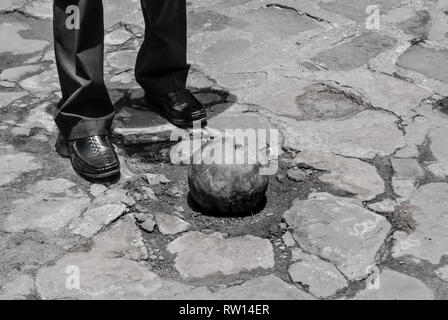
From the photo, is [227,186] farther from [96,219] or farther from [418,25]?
[418,25]

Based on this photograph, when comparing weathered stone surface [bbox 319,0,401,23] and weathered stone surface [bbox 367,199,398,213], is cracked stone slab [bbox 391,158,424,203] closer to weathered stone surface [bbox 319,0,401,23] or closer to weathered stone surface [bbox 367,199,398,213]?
weathered stone surface [bbox 367,199,398,213]

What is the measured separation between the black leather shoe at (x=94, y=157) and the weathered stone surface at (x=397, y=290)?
→ 1.41 metres

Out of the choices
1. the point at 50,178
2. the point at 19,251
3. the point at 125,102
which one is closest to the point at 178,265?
the point at 19,251

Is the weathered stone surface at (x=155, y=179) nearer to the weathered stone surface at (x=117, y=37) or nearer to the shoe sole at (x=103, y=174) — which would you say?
the shoe sole at (x=103, y=174)

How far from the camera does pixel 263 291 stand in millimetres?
3035

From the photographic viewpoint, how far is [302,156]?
3965 mm

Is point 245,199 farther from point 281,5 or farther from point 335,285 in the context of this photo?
point 281,5

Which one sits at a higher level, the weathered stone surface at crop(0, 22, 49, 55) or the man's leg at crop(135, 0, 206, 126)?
the man's leg at crop(135, 0, 206, 126)

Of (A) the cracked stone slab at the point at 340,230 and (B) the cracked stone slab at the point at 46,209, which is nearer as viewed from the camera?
(A) the cracked stone slab at the point at 340,230

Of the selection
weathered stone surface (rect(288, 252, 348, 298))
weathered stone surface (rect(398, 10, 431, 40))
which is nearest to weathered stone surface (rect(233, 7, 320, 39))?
weathered stone surface (rect(398, 10, 431, 40))

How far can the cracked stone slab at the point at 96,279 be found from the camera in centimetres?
301

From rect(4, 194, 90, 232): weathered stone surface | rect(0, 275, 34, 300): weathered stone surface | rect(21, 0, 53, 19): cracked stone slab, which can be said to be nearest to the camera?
rect(0, 275, 34, 300): weathered stone surface

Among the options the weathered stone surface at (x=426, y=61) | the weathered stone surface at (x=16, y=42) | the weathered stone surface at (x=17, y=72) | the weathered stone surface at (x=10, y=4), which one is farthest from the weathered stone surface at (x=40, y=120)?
the weathered stone surface at (x=426, y=61)

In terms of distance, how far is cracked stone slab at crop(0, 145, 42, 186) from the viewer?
149 inches
